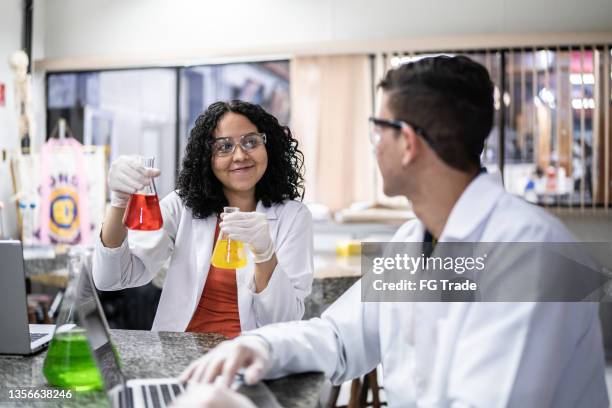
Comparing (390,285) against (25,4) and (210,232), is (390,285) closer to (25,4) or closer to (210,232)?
(210,232)

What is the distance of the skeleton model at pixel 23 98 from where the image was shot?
4.45 metres

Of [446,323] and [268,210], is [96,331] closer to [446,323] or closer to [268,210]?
[446,323]

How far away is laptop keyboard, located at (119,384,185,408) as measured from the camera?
0.95 m

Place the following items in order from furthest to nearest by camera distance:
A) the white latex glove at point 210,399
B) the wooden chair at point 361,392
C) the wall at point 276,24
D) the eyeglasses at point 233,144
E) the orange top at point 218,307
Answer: the wall at point 276,24 < the wooden chair at point 361,392 < the eyeglasses at point 233,144 < the orange top at point 218,307 < the white latex glove at point 210,399

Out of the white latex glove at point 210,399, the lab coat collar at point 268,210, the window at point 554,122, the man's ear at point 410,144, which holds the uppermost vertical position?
the window at point 554,122

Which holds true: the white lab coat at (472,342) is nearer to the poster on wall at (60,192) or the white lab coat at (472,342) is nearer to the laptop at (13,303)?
the laptop at (13,303)

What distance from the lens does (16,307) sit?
121 centimetres

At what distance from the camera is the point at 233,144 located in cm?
193

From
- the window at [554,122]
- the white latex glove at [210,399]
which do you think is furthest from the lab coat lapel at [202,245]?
the window at [554,122]

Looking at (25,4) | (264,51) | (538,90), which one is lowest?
(538,90)

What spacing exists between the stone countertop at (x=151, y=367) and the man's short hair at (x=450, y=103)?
1.68 ft

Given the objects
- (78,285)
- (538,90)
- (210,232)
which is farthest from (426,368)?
(538,90)

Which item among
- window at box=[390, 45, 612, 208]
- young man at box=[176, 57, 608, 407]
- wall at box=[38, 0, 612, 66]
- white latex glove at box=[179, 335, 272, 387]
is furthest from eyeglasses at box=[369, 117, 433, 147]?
wall at box=[38, 0, 612, 66]

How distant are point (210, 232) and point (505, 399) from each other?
121 cm
